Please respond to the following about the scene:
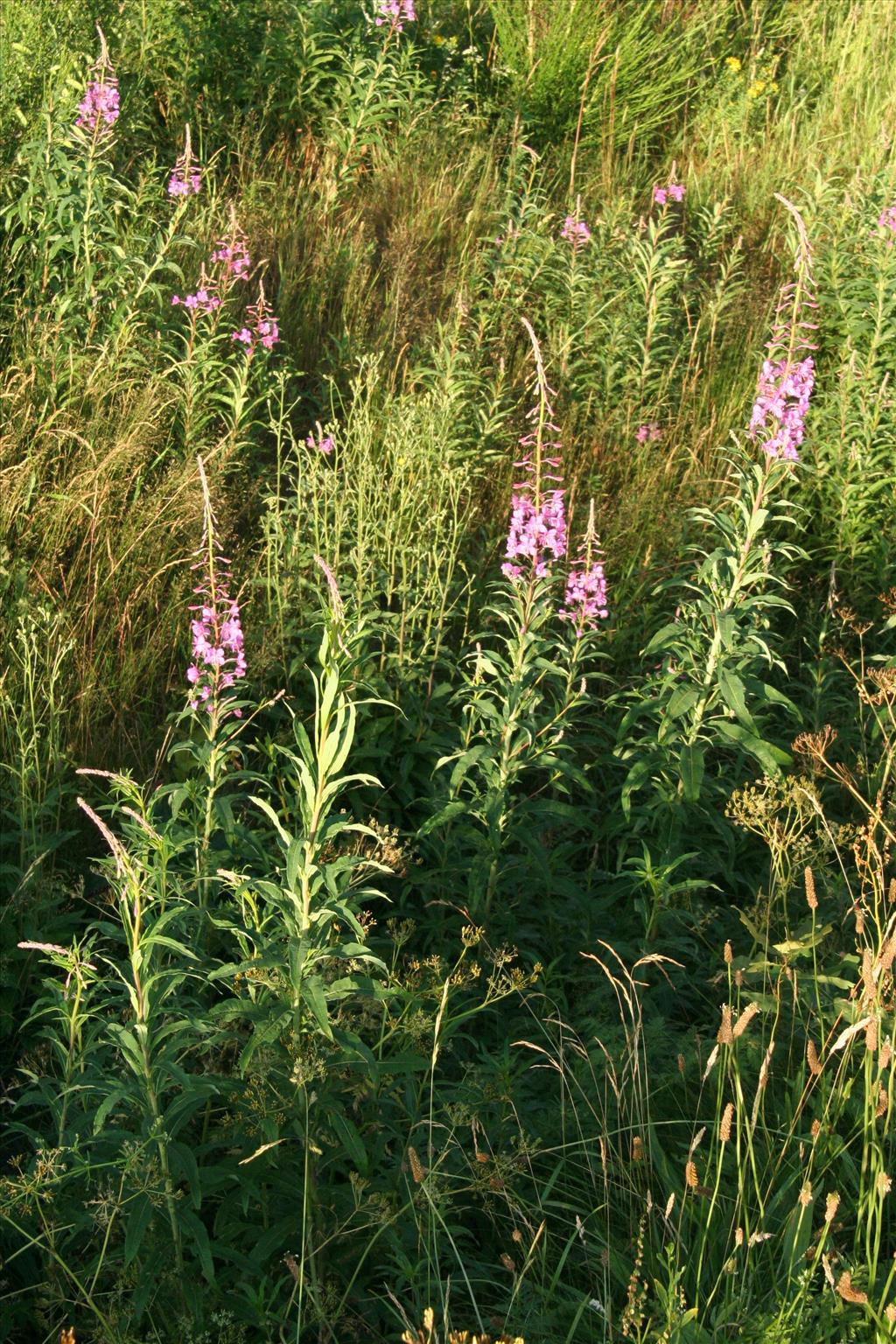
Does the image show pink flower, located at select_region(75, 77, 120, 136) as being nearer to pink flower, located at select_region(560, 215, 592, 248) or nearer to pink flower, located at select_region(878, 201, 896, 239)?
pink flower, located at select_region(560, 215, 592, 248)

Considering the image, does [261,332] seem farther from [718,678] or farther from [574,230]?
[718,678]

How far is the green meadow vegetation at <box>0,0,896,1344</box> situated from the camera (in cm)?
220

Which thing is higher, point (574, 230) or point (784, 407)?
point (574, 230)

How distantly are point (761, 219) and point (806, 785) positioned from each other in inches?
172

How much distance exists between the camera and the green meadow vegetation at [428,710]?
7.23ft

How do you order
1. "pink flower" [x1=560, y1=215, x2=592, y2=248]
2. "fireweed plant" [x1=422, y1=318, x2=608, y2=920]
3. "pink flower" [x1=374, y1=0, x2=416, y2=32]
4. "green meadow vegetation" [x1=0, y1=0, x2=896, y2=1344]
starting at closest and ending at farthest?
"green meadow vegetation" [x1=0, y1=0, x2=896, y2=1344], "fireweed plant" [x1=422, y1=318, x2=608, y2=920], "pink flower" [x1=560, y1=215, x2=592, y2=248], "pink flower" [x1=374, y1=0, x2=416, y2=32]

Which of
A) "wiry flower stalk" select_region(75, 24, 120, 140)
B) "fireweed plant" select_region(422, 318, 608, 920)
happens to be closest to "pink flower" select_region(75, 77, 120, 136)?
"wiry flower stalk" select_region(75, 24, 120, 140)

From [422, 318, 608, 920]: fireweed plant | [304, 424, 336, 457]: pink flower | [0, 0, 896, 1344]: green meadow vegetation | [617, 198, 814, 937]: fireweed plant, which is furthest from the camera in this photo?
[304, 424, 336, 457]: pink flower

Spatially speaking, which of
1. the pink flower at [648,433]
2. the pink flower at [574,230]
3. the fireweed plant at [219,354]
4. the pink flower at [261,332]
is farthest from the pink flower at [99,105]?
the pink flower at [648,433]

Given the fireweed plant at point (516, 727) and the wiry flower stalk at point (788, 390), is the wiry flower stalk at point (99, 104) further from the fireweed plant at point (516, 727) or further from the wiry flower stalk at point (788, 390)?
the wiry flower stalk at point (788, 390)

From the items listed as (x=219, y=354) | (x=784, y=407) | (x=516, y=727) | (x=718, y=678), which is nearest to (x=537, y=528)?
(x=516, y=727)

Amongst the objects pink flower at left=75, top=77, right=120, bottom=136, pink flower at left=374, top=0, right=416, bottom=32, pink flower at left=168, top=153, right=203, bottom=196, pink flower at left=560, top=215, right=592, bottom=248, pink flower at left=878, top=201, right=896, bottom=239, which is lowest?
pink flower at left=168, top=153, right=203, bottom=196

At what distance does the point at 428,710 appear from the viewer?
3.61m

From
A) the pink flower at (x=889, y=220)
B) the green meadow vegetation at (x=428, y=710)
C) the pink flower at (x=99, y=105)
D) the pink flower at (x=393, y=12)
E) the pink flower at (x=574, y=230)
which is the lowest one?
the green meadow vegetation at (x=428, y=710)
